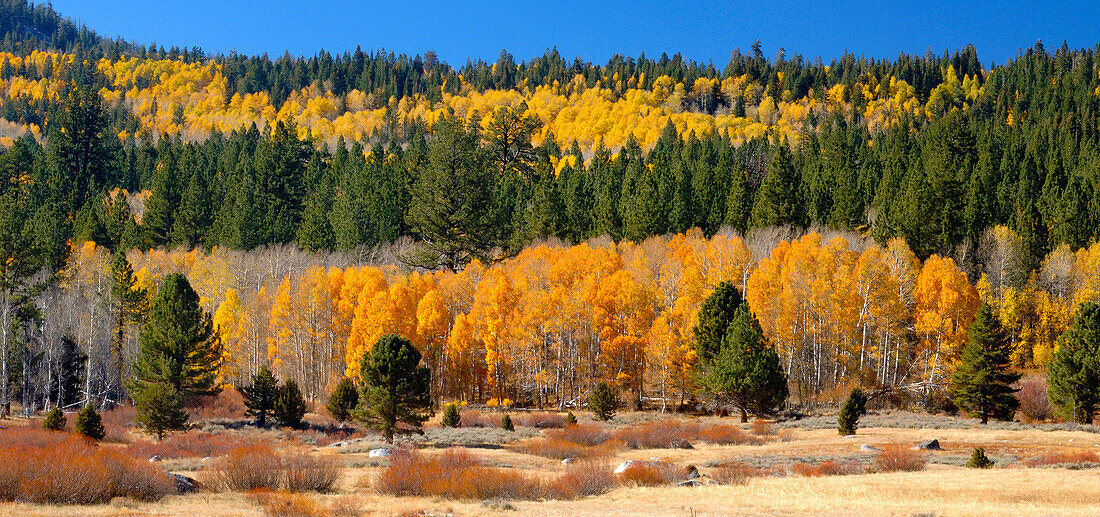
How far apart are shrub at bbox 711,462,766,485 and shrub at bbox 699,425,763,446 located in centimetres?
1140

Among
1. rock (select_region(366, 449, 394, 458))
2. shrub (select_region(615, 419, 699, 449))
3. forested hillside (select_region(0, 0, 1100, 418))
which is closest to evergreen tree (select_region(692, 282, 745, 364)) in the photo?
forested hillside (select_region(0, 0, 1100, 418))

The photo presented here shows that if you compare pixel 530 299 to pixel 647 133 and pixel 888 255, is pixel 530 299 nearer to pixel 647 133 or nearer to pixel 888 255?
pixel 888 255

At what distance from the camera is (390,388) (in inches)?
1535

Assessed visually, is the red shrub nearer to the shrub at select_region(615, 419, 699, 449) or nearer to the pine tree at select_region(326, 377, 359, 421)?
the shrub at select_region(615, 419, 699, 449)

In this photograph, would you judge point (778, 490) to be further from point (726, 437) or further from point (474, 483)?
point (726, 437)

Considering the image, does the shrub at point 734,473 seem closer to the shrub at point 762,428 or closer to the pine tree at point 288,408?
the shrub at point 762,428

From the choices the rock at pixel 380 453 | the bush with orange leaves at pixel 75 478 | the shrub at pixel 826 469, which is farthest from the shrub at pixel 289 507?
the shrub at pixel 826 469

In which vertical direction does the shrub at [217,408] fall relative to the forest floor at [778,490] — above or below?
above

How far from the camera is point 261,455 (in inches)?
928

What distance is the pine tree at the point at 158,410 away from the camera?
137 ft

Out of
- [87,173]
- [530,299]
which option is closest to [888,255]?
[530,299]

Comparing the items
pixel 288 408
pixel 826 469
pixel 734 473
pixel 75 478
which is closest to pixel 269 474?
pixel 75 478

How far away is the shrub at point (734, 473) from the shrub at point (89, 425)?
26700 mm

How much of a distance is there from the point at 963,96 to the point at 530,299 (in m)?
153
